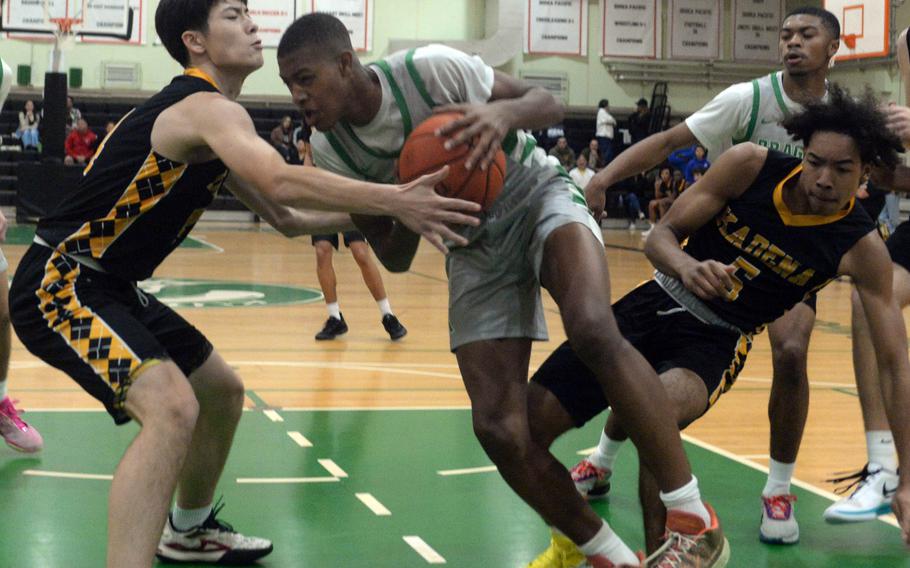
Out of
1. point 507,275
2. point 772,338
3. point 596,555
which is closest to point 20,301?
point 507,275

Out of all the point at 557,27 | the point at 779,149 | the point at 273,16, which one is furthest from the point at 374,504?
the point at 557,27

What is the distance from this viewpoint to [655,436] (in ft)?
10.9

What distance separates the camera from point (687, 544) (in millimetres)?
3408

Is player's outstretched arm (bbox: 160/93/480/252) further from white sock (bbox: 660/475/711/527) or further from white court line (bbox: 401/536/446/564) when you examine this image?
white court line (bbox: 401/536/446/564)

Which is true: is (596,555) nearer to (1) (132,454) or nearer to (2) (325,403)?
(1) (132,454)

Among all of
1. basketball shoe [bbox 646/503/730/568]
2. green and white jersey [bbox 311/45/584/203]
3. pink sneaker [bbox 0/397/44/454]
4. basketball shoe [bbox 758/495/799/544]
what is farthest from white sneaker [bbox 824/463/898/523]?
pink sneaker [bbox 0/397/44/454]

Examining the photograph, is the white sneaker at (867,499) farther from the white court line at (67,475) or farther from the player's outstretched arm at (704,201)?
the white court line at (67,475)

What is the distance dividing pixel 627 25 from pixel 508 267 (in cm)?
2310

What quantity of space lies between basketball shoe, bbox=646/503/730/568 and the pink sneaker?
294cm

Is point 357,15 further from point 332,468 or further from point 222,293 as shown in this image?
point 332,468

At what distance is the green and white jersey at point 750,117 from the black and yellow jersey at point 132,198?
199cm

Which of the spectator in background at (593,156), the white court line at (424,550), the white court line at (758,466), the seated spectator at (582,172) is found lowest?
the white court line at (758,466)

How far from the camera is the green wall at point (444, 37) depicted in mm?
23453

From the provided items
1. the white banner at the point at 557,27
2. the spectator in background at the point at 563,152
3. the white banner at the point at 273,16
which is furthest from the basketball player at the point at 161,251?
the white banner at the point at 557,27
